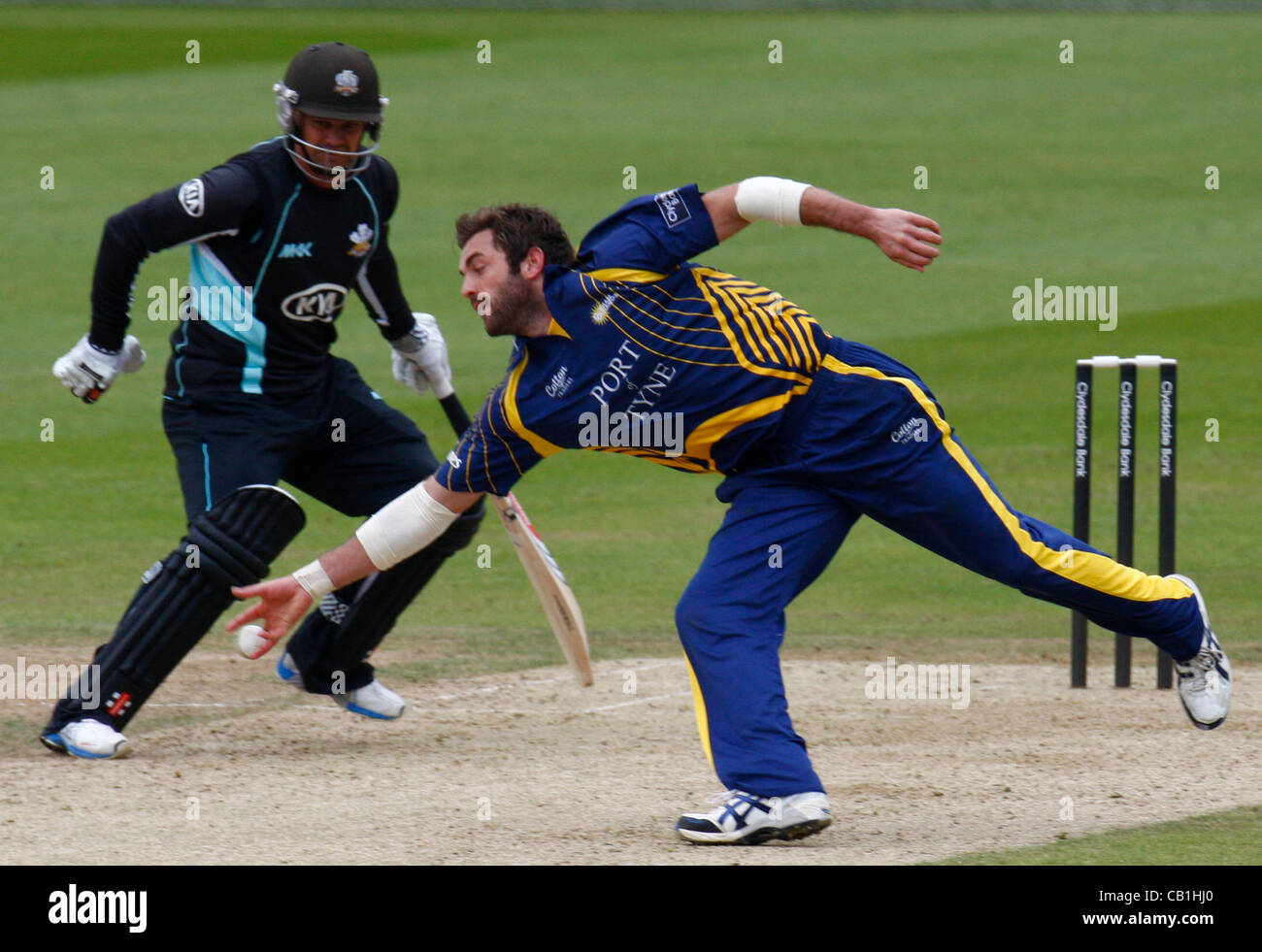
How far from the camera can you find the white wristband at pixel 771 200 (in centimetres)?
528

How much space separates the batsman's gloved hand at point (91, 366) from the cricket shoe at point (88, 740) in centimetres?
108

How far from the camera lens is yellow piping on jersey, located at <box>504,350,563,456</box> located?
521 centimetres

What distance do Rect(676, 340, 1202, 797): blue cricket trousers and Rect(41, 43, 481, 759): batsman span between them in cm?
115

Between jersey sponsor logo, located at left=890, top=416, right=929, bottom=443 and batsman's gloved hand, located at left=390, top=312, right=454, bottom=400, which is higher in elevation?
batsman's gloved hand, located at left=390, top=312, right=454, bottom=400

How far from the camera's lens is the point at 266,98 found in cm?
2812

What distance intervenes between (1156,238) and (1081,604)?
15.5 metres

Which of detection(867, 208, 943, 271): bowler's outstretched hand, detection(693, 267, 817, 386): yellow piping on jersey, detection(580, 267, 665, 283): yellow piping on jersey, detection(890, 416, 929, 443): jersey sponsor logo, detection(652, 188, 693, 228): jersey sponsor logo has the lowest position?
detection(890, 416, 929, 443): jersey sponsor logo

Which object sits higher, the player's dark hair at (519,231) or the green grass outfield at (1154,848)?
the player's dark hair at (519,231)

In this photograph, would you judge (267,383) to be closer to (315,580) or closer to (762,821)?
(315,580)

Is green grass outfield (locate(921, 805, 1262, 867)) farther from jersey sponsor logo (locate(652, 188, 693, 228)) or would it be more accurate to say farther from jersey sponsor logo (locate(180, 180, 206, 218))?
jersey sponsor logo (locate(180, 180, 206, 218))

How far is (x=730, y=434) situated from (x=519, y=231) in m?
0.78

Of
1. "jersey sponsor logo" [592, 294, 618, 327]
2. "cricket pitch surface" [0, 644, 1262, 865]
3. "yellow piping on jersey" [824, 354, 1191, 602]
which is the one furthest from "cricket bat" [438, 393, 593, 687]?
"yellow piping on jersey" [824, 354, 1191, 602]
